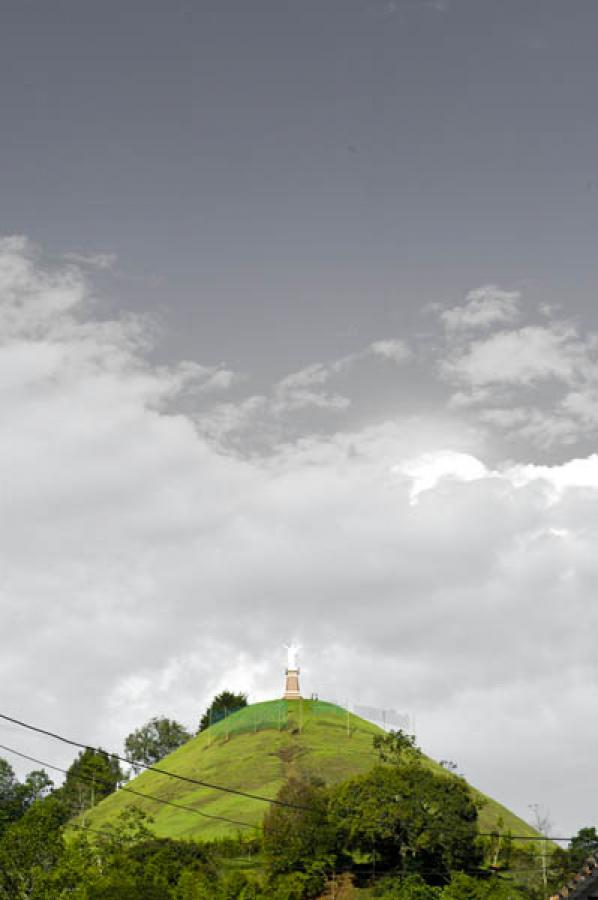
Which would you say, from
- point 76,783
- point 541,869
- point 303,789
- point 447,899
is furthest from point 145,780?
point 447,899

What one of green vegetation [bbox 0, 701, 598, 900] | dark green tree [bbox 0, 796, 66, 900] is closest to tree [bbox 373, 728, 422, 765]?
green vegetation [bbox 0, 701, 598, 900]

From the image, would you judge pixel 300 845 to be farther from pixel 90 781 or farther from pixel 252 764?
pixel 90 781

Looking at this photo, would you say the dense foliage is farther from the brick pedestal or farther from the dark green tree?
the brick pedestal

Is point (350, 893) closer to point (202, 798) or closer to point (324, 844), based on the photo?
point (324, 844)

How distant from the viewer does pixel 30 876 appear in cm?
5950

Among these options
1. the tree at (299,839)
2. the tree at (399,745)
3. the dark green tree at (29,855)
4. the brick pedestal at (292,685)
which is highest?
the brick pedestal at (292,685)

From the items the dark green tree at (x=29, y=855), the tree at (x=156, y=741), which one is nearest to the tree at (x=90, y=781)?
the tree at (x=156, y=741)

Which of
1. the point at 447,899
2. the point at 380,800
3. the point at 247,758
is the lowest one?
the point at 447,899

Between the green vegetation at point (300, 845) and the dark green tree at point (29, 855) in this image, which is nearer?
the dark green tree at point (29, 855)

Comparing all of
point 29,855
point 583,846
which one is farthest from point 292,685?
point 29,855

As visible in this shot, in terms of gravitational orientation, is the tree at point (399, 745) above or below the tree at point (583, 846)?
above

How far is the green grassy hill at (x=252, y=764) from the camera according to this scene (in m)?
112

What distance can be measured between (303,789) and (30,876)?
34.8m

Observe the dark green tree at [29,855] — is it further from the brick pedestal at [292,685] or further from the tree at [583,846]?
the brick pedestal at [292,685]
